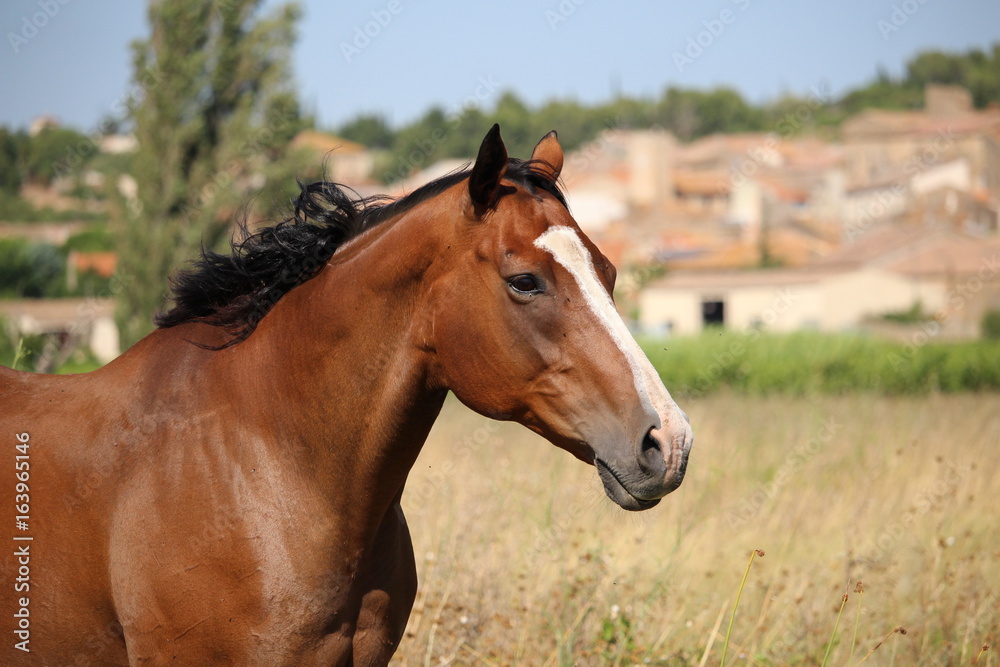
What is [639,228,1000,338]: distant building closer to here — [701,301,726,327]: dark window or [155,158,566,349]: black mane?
[701,301,726,327]: dark window

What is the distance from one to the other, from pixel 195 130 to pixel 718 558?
18.0 m

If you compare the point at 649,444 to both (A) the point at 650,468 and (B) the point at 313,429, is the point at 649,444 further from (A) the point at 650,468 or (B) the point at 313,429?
(B) the point at 313,429

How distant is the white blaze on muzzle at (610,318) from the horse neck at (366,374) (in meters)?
0.38

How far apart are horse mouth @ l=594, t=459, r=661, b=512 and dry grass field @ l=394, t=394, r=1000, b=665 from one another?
238 millimetres

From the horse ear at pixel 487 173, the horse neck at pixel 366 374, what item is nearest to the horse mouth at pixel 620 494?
the horse neck at pixel 366 374

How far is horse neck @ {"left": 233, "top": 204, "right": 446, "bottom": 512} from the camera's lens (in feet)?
8.37

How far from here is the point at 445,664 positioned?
3.96 metres

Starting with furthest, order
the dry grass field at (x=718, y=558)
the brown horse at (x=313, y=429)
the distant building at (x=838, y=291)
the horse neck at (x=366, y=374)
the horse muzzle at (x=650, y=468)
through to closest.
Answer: the distant building at (x=838, y=291), the dry grass field at (x=718, y=558), the horse neck at (x=366, y=374), the brown horse at (x=313, y=429), the horse muzzle at (x=650, y=468)

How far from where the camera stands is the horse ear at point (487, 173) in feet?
7.80

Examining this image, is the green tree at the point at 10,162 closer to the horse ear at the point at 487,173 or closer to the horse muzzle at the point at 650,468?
the horse ear at the point at 487,173

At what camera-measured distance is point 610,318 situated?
2328 mm

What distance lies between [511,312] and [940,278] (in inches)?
1506

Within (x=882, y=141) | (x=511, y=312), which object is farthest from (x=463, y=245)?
(x=882, y=141)

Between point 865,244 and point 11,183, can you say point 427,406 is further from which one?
point 11,183
